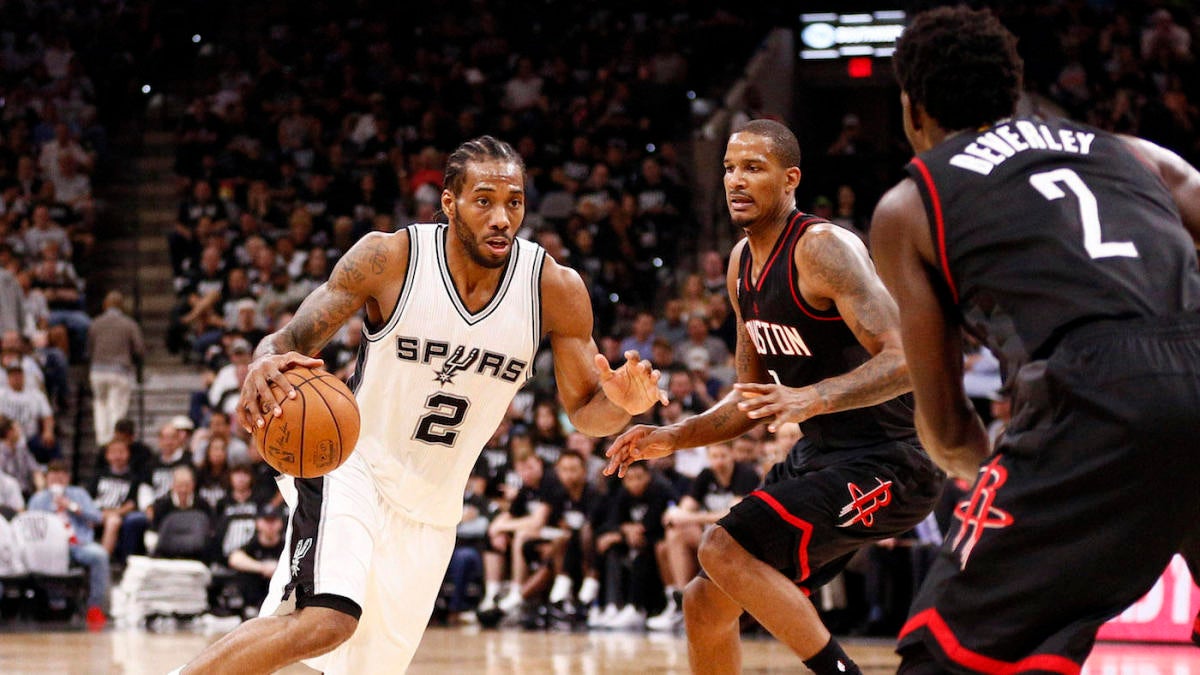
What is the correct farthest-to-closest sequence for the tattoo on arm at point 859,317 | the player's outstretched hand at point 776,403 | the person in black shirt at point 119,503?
1. the person in black shirt at point 119,503
2. the tattoo on arm at point 859,317
3. the player's outstretched hand at point 776,403

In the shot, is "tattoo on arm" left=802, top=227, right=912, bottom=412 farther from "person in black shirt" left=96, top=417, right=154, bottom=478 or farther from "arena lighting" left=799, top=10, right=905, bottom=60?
"arena lighting" left=799, top=10, right=905, bottom=60

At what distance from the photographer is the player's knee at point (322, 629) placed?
4523 mm

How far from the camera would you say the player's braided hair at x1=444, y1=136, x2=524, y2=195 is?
5258mm

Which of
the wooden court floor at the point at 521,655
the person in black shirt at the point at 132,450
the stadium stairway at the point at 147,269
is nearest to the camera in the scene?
the wooden court floor at the point at 521,655

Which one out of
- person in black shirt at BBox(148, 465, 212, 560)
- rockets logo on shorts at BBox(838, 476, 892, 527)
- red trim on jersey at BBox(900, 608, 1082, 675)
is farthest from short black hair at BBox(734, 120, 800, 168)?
person in black shirt at BBox(148, 465, 212, 560)

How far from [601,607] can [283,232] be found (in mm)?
6986

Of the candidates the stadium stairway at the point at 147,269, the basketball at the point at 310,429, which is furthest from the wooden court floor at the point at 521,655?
the stadium stairway at the point at 147,269

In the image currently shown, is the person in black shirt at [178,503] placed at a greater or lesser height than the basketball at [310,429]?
lesser

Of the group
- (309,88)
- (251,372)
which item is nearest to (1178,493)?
(251,372)

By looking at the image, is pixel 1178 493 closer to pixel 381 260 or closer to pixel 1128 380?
pixel 1128 380

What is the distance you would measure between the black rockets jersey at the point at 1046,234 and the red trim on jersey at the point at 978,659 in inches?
21.5

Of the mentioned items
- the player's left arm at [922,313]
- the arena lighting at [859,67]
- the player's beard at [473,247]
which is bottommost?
the player's left arm at [922,313]

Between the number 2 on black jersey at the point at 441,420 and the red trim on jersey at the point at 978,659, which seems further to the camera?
the number 2 on black jersey at the point at 441,420

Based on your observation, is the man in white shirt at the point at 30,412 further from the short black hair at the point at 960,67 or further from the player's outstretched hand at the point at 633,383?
the short black hair at the point at 960,67
